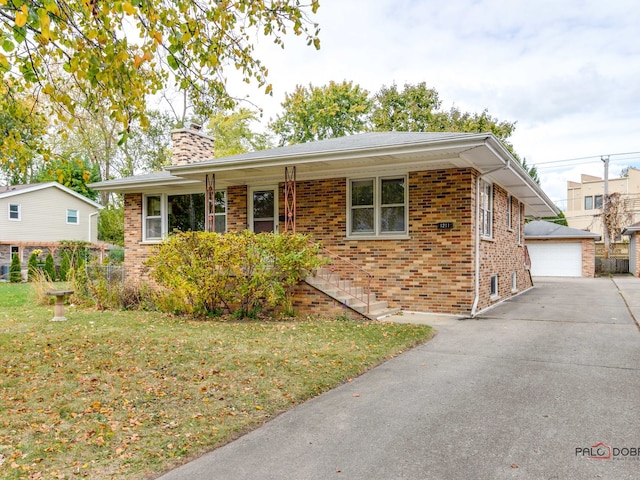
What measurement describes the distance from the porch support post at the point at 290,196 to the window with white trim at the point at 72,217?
75.2ft

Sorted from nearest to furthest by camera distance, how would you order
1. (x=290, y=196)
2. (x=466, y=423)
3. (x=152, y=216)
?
(x=466, y=423) < (x=290, y=196) < (x=152, y=216)

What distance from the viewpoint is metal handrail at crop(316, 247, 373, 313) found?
9919 millimetres

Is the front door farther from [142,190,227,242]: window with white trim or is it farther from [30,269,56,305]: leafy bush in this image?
[30,269,56,305]: leafy bush

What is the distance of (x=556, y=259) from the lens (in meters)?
25.2

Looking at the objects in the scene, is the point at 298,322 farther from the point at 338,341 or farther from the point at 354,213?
the point at 354,213

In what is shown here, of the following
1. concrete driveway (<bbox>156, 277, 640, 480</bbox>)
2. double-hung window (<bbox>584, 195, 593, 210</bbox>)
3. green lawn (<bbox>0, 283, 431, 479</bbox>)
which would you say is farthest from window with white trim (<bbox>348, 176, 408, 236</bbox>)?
double-hung window (<bbox>584, 195, 593, 210</bbox>)

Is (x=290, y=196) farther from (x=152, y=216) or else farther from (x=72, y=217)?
(x=72, y=217)

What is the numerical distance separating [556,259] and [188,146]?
20.8 meters

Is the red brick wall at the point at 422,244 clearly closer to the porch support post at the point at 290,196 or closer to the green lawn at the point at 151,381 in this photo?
the porch support post at the point at 290,196

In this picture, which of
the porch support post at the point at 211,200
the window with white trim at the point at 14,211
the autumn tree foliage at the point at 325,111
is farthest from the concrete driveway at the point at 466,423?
the window with white trim at the point at 14,211

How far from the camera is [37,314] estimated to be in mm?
9836

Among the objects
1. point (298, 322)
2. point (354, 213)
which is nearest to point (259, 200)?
point (354, 213)

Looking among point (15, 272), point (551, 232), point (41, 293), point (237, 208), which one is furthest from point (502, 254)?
point (15, 272)

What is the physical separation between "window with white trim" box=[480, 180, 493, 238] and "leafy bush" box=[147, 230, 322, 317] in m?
4.14
